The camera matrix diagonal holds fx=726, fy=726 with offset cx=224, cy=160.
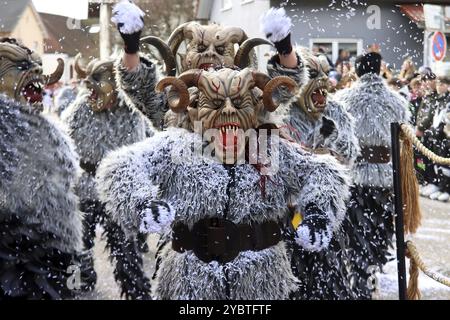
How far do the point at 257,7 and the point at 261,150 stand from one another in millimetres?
3768

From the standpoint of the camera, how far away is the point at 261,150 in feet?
9.12

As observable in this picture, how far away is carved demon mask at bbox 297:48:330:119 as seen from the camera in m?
4.13

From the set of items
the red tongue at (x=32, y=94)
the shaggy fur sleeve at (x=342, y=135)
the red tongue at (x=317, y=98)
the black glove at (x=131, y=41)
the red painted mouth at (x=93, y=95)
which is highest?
the black glove at (x=131, y=41)

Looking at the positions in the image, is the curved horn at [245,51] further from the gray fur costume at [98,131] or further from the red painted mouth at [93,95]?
the red painted mouth at [93,95]

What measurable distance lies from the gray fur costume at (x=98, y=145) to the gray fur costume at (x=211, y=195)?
179 cm

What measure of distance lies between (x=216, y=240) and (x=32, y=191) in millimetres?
918

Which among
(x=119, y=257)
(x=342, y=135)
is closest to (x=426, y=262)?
(x=342, y=135)

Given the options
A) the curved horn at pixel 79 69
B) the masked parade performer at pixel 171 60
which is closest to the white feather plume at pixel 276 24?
the masked parade performer at pixel 171 60

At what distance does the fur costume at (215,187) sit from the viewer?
106 inches

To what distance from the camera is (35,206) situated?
311 cm

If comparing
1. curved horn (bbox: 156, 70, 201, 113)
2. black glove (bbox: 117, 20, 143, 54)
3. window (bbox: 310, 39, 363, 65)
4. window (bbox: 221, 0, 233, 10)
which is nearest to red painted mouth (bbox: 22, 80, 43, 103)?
black glove (bbox: 117, 20, 143, 54)

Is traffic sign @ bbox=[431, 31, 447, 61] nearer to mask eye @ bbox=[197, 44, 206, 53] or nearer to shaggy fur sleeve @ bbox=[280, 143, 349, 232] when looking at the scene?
mask eye @ bbox=[197, 44, 206, 53]
